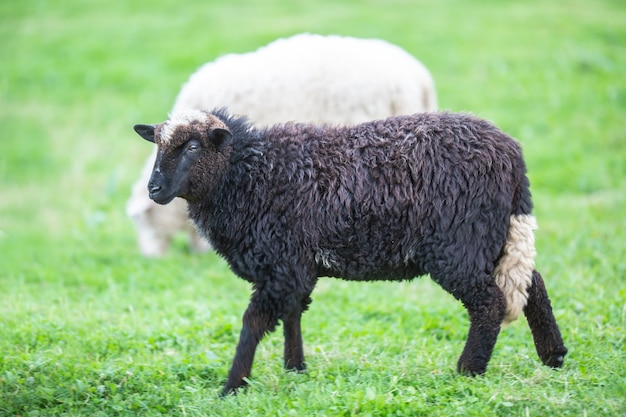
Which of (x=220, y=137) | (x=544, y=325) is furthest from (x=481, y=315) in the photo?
(x=220, y=137)

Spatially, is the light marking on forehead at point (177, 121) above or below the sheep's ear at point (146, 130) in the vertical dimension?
above

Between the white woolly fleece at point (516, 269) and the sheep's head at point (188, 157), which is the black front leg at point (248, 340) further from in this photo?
the white woolly fleece at point (516, 269)

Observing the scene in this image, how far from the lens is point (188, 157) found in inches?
207

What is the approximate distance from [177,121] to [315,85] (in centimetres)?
340

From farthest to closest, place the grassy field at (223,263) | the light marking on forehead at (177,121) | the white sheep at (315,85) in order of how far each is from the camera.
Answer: the white sheep at (315,85), the light marking on forehead at (177,121), the grassy field at (223,263)

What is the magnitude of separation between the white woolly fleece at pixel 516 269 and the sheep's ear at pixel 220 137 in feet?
6.50

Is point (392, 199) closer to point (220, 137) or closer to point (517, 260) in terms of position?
point (517, 260)

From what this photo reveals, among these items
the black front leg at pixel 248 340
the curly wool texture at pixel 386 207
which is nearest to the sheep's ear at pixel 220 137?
the curly wool texture at pixel 386 207

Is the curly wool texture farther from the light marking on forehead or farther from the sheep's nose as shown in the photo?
the sheep's nose

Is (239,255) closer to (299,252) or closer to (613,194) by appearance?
(299,252)

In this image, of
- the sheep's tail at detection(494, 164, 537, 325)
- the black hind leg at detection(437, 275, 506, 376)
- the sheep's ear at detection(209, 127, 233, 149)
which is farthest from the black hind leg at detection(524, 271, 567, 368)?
the sheep's ear at detection(209, 127, 233, 149)

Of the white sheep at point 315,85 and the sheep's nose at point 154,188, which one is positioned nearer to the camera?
the sheep's nose at point 154,188

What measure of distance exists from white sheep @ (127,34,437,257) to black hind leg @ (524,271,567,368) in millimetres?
3550

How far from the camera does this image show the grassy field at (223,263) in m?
5.14
